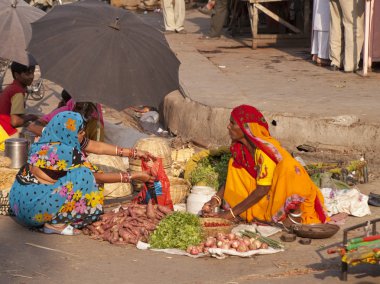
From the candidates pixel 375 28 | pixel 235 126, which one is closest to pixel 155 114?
pixel 375 28

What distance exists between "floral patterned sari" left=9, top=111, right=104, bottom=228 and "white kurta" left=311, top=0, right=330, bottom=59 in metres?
6.81

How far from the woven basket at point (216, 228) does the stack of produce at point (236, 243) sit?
0.08 meters

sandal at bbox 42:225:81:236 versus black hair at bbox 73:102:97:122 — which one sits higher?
black hair at bbox 73:102:97:122

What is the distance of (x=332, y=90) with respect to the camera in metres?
11.2

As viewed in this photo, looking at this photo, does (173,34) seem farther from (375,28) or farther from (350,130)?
(350,130)

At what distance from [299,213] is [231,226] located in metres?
0.55

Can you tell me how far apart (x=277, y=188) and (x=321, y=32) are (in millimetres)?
6701

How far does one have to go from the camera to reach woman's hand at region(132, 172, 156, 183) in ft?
23.2

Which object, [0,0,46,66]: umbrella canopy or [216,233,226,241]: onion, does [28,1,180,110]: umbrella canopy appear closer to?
[0,0,46,66]: umbrella canopy

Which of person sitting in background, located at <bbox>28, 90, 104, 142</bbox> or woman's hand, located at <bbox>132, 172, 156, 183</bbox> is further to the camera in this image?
person sitting in background, located at <bbox>28, 90, 104, 142</bbox>

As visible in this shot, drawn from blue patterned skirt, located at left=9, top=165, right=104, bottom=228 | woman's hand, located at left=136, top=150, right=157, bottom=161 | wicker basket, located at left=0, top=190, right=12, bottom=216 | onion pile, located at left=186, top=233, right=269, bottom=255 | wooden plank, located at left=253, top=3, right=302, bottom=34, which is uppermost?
woman's hand, located at left=136, top=150, right=157, bottom=161

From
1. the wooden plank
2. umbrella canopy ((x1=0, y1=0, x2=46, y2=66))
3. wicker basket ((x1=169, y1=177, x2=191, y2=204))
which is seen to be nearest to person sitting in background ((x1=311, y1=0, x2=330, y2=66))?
the wooden plank

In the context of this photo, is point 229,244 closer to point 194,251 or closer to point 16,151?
point 194,251

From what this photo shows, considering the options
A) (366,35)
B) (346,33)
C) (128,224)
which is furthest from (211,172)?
(346,33)
